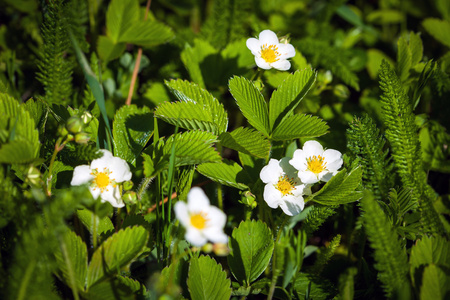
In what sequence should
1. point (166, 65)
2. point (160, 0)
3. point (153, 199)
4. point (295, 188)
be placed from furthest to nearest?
point (160, 0) < point (166, 65) < point (153, 199) < point (295, 188)

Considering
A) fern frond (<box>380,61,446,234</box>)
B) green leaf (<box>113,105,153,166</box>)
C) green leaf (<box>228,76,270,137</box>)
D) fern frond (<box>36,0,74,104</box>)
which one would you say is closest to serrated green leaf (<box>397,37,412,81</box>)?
fern frond (<box>380,61,446,234</box>)

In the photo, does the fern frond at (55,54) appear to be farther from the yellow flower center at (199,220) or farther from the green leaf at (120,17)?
the yellow flower center at (199,220)

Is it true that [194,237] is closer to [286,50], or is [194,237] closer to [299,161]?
[299,161]

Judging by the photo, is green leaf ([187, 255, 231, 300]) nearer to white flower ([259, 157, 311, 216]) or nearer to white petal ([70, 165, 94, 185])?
white flower ([259, 157, 311, 216])

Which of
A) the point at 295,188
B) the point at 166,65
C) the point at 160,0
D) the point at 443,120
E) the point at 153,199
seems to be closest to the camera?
the point at 295,188

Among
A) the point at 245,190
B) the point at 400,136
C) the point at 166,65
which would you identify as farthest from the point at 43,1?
the point at 400,136

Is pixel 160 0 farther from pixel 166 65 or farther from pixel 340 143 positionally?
pixel 340 143
